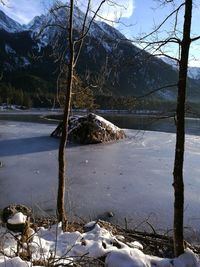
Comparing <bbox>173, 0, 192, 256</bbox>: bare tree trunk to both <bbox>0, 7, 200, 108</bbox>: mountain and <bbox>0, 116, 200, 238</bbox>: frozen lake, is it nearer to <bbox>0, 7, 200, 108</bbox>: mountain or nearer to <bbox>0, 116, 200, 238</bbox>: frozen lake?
<bbox>0, 7, 200, 108</bbox>: mountain

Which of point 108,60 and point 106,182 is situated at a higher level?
point 108,60

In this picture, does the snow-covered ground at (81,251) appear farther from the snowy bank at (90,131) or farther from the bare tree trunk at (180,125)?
the snowy bank at (90,131)

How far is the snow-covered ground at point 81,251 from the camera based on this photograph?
13.9 feet

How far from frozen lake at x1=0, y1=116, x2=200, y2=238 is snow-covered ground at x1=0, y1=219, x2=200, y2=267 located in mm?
1335

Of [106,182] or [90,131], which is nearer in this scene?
[106,182]

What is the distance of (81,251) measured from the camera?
498 centimetres

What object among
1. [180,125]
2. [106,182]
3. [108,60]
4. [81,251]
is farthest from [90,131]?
[180,125]

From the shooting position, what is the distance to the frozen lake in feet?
26.7

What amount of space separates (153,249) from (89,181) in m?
5.06

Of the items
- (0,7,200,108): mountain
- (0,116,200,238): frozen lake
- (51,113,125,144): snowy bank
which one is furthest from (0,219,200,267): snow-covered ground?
(51,113,125,144): snowy bank

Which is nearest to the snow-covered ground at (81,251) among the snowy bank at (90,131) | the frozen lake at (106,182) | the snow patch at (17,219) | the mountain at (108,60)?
the snow patch at (17,219)

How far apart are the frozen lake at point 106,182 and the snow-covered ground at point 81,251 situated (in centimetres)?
133

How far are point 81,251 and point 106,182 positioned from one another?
574cm

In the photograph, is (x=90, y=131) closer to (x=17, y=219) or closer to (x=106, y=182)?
(x=106, y=182)
